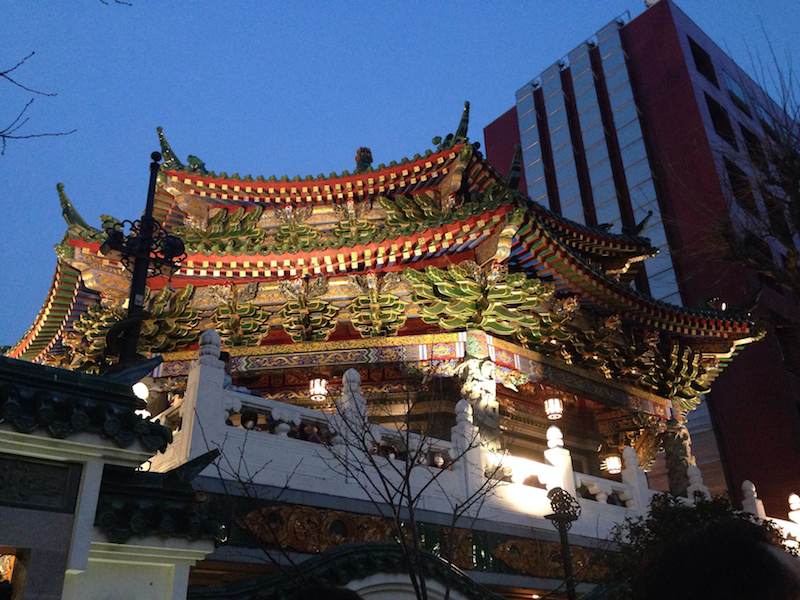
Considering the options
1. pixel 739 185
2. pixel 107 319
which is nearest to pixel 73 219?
pixel 107 319

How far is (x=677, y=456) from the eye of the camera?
1542cm

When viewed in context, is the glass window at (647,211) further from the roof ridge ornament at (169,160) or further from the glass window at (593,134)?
the roof ridge ornament at (169,160)

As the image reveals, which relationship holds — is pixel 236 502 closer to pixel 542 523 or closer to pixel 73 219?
pixel 542 523

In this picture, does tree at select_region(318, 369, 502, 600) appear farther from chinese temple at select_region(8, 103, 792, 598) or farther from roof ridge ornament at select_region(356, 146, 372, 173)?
roof ridge ornament at select_region(356, 146, 372, 173)

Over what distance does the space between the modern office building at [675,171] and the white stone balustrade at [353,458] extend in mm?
8239

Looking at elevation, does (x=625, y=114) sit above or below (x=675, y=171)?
above

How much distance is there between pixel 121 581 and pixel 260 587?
1157 millimetres

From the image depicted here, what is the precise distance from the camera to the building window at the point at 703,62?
28.5m

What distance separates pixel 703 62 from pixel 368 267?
A: 2247cm

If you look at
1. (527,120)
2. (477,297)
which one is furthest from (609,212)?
(477,297)

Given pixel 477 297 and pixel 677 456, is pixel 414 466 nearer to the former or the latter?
pixel 477 297

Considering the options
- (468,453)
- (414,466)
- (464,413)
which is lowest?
(414,466)

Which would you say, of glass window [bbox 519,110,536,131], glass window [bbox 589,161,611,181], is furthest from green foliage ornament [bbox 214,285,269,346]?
glass window [bbox 519,110,536,131]

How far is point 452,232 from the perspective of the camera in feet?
40.5
